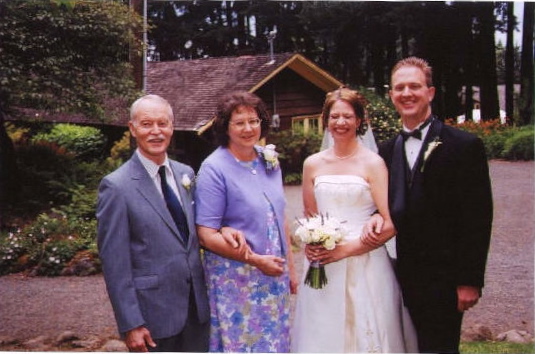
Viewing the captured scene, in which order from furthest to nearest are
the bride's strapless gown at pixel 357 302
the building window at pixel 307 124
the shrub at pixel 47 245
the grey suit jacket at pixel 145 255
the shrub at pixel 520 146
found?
Result: 1. the building window at pixel 307 124
2. the shrub at pixel 47 245
3. the shrub at pixel 520 146
4. the bride's strapless gown at pixel 357 302
5. the grey suit jacket at pixel 145 255

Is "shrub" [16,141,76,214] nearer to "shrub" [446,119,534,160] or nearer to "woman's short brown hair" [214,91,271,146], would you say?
"woman's short brown hair" [214,91,271,146]

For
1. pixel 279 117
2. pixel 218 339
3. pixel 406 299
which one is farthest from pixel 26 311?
pixel 406 299

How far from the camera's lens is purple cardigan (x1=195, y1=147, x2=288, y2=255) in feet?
8.91

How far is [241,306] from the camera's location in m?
2.81

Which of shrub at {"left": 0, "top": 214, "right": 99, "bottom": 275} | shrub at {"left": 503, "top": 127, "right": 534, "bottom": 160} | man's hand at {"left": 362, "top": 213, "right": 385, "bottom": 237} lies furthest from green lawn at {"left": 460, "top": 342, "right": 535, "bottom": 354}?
shrub at {"left": 0, "top": 214, "right": 99, "bottom": 275}

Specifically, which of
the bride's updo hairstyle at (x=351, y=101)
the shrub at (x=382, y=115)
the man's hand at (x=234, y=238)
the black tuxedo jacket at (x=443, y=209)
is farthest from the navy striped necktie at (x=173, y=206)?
the shrub at (x=382, y=115)

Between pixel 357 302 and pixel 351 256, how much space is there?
0.24 m

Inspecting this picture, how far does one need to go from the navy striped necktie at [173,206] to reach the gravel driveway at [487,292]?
1.47m

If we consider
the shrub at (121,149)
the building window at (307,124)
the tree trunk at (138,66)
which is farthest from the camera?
the shrub at (121,149)

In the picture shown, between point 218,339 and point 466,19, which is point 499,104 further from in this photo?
point 218,339

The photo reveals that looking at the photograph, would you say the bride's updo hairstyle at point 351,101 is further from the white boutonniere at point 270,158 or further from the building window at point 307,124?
the building window at point 307,124

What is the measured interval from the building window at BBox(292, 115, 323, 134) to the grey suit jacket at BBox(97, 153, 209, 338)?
2047mm

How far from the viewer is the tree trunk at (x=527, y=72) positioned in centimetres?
363

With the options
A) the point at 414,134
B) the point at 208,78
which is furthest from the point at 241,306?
the point at 208,78
